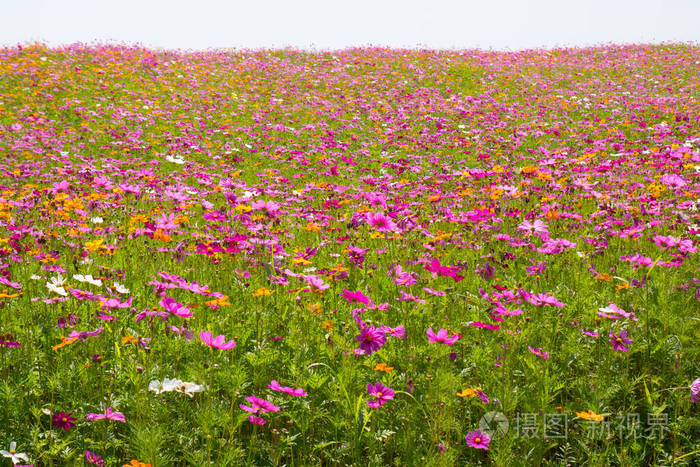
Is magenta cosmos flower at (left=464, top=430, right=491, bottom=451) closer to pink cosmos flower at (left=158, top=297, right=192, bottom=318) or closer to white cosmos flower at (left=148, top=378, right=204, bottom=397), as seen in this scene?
white cosmos flower at (left=148, top=378, right=204, bottom=397)

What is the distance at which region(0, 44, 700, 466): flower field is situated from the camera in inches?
89.8

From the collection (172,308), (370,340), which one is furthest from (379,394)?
(172,308)

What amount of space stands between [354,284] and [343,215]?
2660 millimetres

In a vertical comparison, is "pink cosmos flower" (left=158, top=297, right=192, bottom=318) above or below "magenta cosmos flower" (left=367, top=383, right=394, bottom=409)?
above

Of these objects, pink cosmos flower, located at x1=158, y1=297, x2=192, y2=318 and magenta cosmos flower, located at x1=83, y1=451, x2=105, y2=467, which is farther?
pink cosmos flower, located at x1=158, y1=297, x2=192, y2=318

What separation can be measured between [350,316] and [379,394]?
1166 mm

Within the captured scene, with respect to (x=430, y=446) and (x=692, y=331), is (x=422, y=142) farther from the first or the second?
(x=430, y=446)

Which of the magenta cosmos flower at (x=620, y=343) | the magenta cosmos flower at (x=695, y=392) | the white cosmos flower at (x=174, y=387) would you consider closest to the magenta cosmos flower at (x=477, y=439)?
the magenta cosmos flower at (x=620, y=343)

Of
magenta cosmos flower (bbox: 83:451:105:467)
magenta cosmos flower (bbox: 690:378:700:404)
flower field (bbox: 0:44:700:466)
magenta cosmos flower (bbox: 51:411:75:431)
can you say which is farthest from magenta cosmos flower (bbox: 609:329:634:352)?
magenta cosmos flower (bbox: 51:411:75:431)

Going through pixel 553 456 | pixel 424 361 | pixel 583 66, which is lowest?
pixel 553 456

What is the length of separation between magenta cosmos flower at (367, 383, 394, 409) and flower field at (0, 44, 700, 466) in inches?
0.5

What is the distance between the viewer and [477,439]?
2.21 m

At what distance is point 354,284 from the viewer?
13.5 ft

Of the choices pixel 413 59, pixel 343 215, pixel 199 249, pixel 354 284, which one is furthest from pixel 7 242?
pixel 413 59
